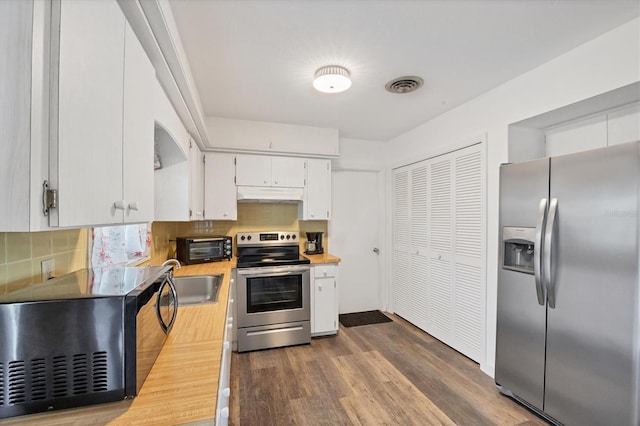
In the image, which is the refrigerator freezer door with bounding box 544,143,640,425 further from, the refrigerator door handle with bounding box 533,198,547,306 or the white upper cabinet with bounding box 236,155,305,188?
the white upper cabinet with bounding box 236,155,305,188

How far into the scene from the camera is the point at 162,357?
1.07 meters

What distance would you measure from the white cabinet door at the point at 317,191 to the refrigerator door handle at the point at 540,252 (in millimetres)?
2108

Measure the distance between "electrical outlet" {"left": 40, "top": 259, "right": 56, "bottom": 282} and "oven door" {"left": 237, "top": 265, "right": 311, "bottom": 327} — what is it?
1779mm

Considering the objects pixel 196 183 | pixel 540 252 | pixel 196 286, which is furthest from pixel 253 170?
pixel 540 252

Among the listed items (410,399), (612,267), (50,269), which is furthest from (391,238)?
(50,269)

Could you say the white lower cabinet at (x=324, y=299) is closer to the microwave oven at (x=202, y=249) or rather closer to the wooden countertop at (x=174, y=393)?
the microwave oven at (x=202, y=249)

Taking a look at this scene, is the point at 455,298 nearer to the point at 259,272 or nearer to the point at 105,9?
the point at 259,272

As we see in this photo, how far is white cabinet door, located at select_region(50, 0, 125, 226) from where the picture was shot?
66 cm

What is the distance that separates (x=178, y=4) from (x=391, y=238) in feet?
11.1

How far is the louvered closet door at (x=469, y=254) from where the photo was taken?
2.52m

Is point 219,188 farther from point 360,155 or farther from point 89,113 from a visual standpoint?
point 89,113

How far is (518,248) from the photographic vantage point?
2066 mm

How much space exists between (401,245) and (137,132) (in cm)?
330

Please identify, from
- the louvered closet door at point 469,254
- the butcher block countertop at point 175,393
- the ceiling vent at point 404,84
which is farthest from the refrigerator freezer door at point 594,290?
the butcher block countertop at point 175,393
